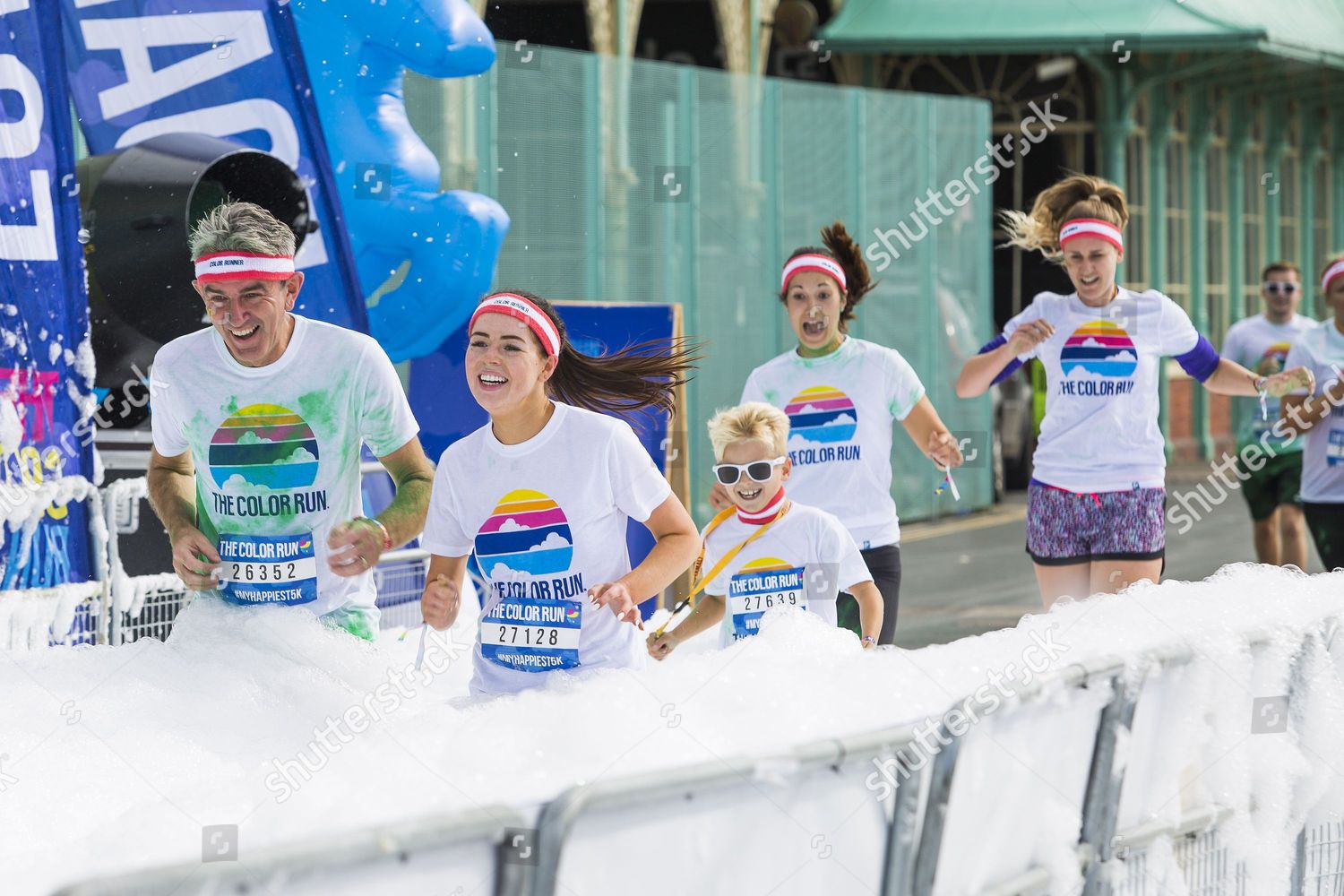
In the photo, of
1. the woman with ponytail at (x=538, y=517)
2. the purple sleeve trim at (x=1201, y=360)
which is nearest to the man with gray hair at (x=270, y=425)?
the woman with ponytail at (x=538, y=517)

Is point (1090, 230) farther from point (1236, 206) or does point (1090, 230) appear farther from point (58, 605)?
point (1236, 206)

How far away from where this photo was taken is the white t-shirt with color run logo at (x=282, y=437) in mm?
4457

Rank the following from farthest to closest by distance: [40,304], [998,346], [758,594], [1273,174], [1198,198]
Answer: [1273,174] → [1198,198] → [40,304] → [998,346] → [758,594]

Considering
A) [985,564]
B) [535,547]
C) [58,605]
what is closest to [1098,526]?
[535,547]

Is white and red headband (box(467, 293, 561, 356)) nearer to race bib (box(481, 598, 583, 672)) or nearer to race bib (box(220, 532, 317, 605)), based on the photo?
race bib (box(481, 598, 583, 672))

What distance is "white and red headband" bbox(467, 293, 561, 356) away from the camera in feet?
13.6

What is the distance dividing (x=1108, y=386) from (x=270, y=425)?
3022 millimetres

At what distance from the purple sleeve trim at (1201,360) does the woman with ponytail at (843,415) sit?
0.94 m

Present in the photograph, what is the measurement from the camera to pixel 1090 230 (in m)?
6.11

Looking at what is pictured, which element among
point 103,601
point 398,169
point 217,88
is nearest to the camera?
point 103,601

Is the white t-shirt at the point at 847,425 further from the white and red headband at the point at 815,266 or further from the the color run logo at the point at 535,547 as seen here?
the the color run logo at the point at 535,547

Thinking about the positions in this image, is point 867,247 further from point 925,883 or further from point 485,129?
point 925,883

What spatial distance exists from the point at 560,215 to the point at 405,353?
3.98 meters

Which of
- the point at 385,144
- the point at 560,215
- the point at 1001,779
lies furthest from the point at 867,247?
the point at 1001,779
